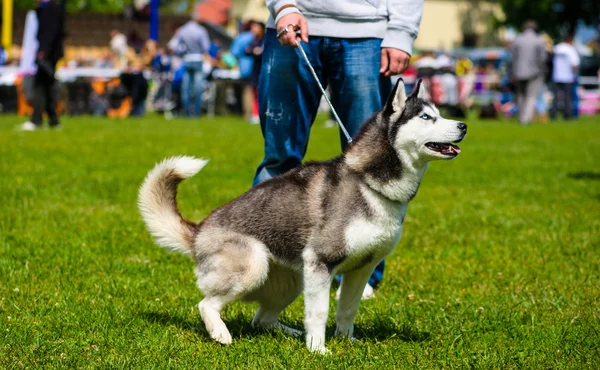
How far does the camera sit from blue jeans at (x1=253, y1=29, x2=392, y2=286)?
4.39 meters

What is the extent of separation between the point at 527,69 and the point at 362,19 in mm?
17619

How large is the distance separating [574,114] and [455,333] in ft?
75.3

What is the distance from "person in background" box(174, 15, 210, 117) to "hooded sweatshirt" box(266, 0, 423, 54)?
1736cm

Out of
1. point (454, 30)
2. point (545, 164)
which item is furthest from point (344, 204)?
point (454, 30)

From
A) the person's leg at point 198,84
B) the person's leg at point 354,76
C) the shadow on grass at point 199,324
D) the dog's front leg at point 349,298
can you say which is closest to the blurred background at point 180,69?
the person's leg at point 198,84

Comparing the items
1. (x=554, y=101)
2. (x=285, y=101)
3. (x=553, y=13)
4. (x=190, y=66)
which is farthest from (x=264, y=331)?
(x=553, y=13)

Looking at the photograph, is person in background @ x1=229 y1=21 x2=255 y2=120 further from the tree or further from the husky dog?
the tree

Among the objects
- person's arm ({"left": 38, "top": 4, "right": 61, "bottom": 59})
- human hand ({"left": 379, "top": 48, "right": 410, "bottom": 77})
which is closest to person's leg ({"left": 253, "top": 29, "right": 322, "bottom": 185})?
human hand ({"left": 379, "top": 48, "right": 410, "bottom": 77})

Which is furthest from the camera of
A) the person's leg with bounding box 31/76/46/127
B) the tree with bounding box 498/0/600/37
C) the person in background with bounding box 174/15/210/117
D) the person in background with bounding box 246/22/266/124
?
the tree with bounding box 498/0/600/37

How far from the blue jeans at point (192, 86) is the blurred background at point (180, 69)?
943mm

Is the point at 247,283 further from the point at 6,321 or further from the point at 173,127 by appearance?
the point at 173,127

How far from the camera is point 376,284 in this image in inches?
198

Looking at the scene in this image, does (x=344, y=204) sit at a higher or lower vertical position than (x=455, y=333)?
higher

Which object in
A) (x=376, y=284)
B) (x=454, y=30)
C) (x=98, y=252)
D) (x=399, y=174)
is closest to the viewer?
(x=399, y=174)
